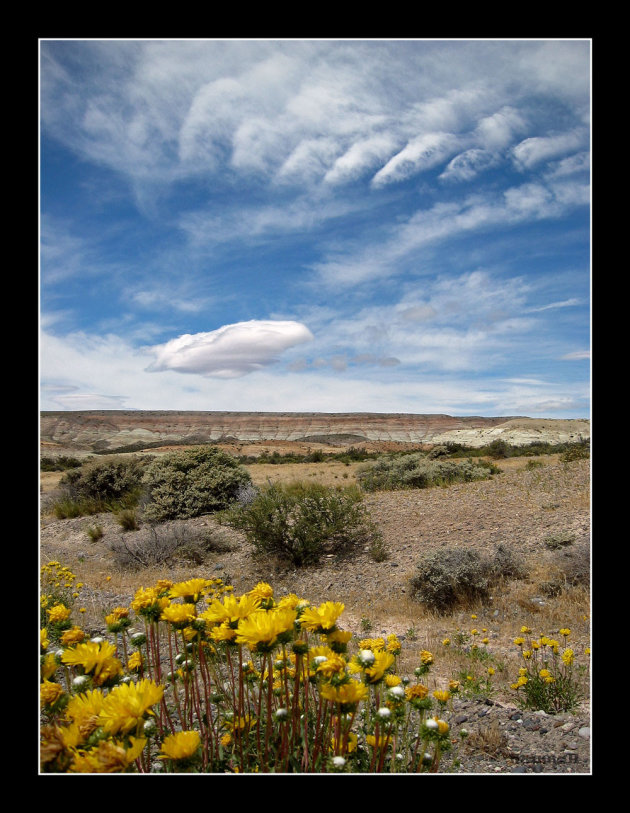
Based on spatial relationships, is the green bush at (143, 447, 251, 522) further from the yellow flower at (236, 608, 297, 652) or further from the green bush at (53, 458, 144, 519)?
the yellow flower at (236, 608, 297, 652)

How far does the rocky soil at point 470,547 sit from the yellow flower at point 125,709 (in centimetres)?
168

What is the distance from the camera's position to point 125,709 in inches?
50.4

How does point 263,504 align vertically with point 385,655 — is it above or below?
below

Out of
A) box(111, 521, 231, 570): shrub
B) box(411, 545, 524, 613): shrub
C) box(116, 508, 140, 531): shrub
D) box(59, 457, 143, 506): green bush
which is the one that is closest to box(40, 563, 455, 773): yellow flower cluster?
box(411, 545, 524, 613): shrub

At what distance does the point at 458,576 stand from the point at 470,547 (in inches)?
60.1

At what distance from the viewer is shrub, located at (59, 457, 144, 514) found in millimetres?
15703

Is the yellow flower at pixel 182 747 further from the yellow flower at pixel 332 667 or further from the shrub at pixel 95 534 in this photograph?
the shrub at pixel 95 534

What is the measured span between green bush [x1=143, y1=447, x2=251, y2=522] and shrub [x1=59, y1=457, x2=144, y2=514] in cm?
244

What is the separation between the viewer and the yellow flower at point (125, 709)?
4.14 feet

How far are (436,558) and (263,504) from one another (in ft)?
11.9

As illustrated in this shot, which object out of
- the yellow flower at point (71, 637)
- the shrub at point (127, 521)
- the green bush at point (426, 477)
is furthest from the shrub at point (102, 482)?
the yellow flower at point (71, 637)

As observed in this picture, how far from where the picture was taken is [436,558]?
671 cm
